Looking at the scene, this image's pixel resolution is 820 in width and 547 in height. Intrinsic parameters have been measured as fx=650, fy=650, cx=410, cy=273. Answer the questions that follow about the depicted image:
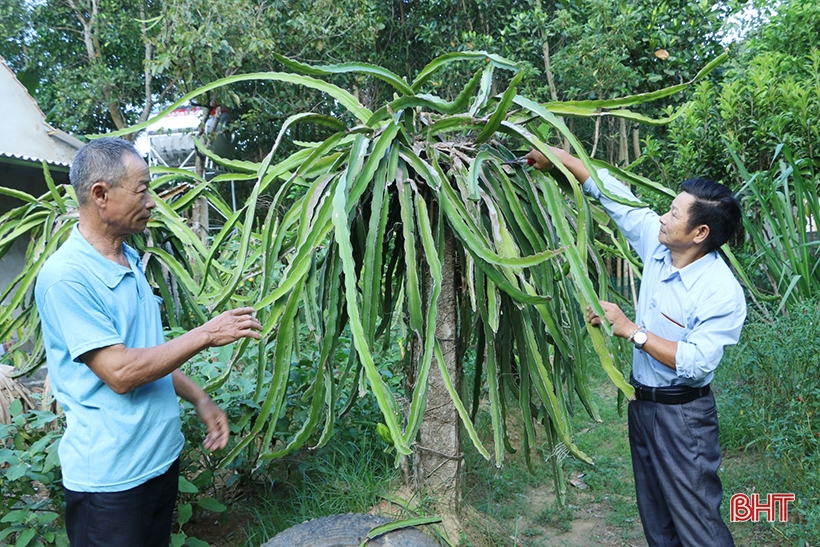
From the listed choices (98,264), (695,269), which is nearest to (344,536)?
(98,264)

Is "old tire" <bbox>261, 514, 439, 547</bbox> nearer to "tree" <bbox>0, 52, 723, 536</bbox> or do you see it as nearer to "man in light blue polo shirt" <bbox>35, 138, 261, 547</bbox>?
"tree" <bbox>0, 52, 723, 536</bbox>

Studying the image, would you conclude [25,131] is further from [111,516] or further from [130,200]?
[111,516]

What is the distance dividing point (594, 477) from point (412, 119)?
8.02 ft

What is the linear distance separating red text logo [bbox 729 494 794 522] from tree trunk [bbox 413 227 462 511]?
1374 millimetres

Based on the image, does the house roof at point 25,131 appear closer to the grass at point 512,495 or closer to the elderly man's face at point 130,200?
the grass at point 512,495

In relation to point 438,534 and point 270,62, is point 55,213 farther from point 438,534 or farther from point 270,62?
point 270,62

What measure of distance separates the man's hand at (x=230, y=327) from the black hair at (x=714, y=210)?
4.63ft

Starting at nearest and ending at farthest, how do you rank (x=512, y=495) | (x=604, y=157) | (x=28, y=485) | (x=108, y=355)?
(x=108, y=355) < (x=28, y=485) < (x=512, y=495) < (x=604, y=157)

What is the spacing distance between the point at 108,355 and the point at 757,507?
275 centimetres

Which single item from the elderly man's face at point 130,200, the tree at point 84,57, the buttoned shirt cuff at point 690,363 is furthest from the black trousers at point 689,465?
the tree at point 84,57

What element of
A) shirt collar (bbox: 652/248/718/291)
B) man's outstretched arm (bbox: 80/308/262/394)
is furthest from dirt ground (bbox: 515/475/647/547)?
man's outstretched arm (bbox: 80/308/262/394)

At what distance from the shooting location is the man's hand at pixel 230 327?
1.72 metres

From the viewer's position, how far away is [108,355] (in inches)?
62.7

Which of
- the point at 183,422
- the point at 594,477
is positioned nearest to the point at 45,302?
the point at 183,422
